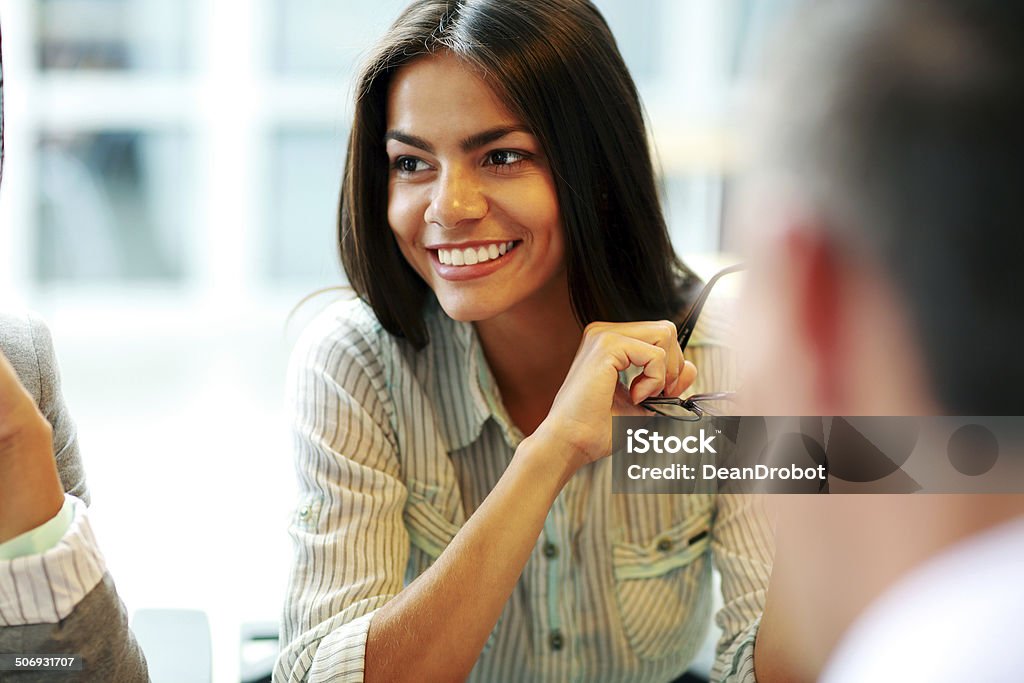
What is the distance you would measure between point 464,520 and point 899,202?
470 millimetres

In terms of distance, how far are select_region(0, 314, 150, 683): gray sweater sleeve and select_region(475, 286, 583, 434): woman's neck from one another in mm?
387

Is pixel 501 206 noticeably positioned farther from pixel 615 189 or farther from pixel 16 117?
pixel 16 117

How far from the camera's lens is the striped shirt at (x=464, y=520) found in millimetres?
876

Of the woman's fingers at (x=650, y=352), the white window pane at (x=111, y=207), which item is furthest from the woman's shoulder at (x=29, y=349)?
the woman's fingers at (x=650, y=352)

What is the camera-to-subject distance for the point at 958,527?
69 centimetres

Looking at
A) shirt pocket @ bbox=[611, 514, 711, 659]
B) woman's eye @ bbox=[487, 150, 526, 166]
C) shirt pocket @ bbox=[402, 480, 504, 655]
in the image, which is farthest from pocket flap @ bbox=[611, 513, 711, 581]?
woman's eye @ bbox=[487, 150, 526, 166]

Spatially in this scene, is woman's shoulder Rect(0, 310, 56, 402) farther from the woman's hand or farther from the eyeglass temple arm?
the eyeglass temple arm

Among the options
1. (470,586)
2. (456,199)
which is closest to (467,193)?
(456,199)

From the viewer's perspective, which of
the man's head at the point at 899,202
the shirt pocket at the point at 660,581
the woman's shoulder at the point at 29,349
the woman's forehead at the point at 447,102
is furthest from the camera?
the shirt pocket at the point at 660,581

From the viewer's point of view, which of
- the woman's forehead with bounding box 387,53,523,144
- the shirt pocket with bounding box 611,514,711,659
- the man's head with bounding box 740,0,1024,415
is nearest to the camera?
the man's head with bounding box 740,0,1024,415

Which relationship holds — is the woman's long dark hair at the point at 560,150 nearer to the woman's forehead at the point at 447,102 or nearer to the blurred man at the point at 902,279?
the woman's forehead at the point at 447,102

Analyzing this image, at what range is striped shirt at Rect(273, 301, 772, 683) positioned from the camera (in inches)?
34.5

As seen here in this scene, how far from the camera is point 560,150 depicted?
0.86 meters

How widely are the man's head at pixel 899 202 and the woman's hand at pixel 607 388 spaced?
0.13 meters
